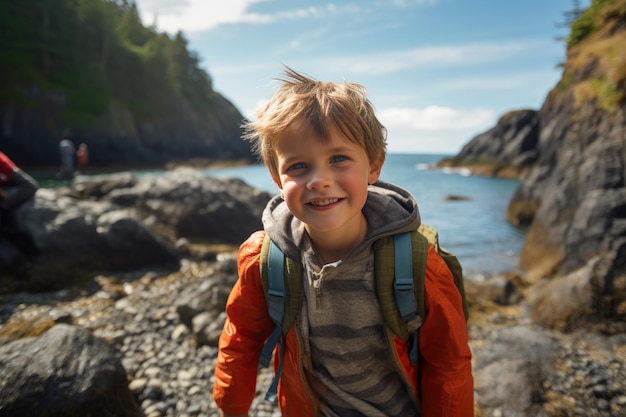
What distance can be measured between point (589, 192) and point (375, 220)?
7948 mm

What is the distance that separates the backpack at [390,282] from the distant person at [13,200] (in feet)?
22.0

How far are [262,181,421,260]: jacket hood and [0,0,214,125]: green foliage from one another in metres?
41.5

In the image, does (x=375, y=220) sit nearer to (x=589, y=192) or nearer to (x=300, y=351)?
(x=300, y=351)

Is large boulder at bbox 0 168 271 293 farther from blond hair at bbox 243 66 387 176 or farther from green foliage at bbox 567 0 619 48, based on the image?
green foliage at bbox 567 0 619 48

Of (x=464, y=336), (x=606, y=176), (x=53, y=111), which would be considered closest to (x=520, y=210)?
(x=606, y=176)

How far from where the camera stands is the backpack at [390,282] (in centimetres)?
181

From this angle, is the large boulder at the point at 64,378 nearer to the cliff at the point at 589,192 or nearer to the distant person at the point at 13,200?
the distant person at the point at 13,200

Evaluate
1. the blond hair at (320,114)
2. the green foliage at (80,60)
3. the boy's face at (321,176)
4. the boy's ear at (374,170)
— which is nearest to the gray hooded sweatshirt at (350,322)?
the boy's ear at (374,170)

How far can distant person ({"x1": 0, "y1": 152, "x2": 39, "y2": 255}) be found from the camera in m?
6.66

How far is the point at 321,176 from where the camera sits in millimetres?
1774

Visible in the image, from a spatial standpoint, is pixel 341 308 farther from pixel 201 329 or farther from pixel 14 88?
pixel 14 88

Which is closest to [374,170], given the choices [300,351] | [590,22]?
[300,351]

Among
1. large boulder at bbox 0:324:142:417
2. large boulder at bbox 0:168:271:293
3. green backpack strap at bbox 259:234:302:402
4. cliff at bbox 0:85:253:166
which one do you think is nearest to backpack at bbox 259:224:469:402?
green backpack strap at bbox 259:234:302:402

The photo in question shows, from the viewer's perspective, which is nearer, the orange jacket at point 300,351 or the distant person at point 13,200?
the orange jacket at point 300,351
